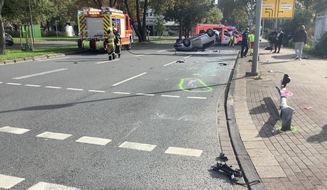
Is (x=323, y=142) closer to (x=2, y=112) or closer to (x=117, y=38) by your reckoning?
(x=2, y=112)

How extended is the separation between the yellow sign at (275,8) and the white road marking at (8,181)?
13782 mm

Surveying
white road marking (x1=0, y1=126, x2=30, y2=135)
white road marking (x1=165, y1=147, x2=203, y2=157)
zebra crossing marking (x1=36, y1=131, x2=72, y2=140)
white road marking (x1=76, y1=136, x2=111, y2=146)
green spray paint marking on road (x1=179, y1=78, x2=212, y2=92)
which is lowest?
white road marking (x1=165, y1=147, x2=203, y2=157)

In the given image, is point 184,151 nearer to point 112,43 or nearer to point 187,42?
point 112,43

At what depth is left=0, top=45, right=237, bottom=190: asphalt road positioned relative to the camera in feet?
13.3

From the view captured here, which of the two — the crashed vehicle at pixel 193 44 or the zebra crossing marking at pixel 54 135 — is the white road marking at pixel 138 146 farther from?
the crashed vehicle at pixel 193 44

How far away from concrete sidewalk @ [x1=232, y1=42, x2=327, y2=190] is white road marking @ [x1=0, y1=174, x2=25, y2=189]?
2850mm

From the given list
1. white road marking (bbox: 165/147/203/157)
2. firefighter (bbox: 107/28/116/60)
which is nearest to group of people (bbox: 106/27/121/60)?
firefighter (bbox: 107/28/116/60)

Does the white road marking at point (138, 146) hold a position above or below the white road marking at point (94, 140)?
below

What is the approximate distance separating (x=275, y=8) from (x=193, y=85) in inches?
301

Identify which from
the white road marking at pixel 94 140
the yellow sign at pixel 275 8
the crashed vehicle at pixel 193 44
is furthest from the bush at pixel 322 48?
the white road marking at pixel 94 140

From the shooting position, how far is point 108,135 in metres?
5.61

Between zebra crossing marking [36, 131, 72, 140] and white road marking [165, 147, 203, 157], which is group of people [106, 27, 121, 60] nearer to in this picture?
zebra crossing marking [36, 131, 72, 140]

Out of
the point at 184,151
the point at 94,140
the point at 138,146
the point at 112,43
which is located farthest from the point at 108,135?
the point at 112,43

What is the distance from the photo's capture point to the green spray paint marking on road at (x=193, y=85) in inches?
391
